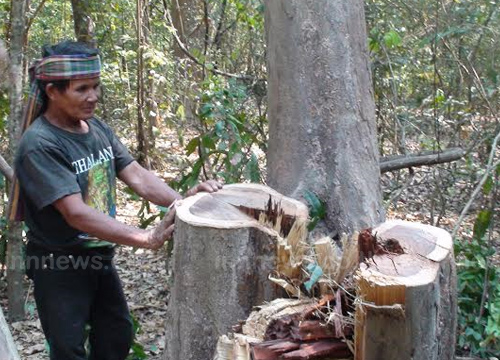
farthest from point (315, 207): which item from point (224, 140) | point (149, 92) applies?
point (149, 92)

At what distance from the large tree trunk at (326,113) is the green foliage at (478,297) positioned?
124 cm

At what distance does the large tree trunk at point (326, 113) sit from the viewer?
3.38 metres

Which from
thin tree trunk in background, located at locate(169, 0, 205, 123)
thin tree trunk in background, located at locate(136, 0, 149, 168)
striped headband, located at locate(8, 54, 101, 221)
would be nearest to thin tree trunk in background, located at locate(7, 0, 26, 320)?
striped headband, located at locate(8, 54, 101, 221)

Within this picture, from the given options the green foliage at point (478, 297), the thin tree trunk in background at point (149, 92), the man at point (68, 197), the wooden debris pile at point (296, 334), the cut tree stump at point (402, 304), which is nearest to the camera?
the cut tree stump at point (402, 304)

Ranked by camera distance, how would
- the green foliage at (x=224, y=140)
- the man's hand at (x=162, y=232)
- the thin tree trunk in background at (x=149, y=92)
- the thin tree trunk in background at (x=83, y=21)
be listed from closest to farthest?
the man's hand at (x=162, y=232), the green foliage at (x=224, y=140), the thin tree trunk in background at (x=83, y=21), the thin tree trunk in background at (x=149, y=92)

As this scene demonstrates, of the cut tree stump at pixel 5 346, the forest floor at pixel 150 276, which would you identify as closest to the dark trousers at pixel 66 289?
the forest floor at pixel 150 276

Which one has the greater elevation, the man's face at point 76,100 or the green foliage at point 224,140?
the man's face at point 76,100

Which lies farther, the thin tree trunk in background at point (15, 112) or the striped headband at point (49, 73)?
the thin tree trunk in background at point (15, 112)

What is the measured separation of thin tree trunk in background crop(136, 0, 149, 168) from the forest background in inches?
0.6

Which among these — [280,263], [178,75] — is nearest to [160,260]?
[178,75]

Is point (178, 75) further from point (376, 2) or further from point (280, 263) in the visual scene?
point (280, 263)

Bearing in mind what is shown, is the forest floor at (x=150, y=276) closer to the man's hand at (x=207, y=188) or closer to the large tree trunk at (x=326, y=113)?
the large tree trunk at (x=326, y=113)

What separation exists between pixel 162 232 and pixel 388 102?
3841mm

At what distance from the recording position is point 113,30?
27.9 ft
